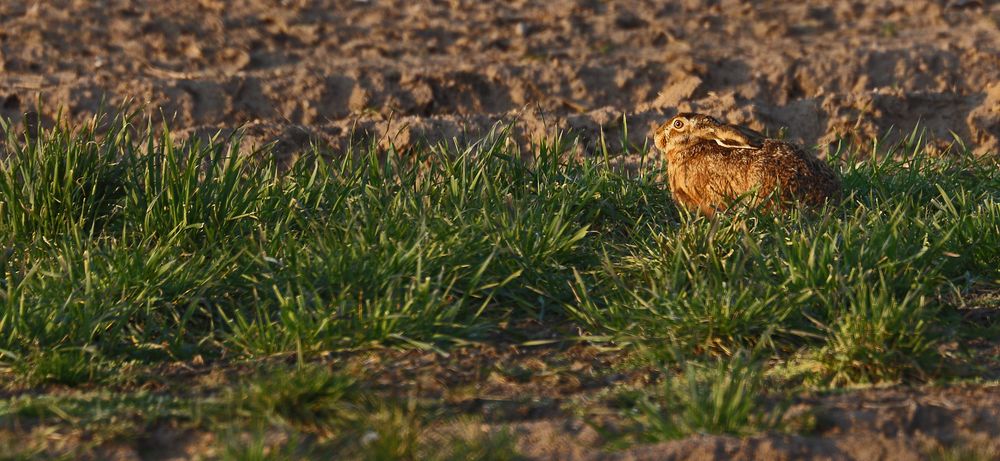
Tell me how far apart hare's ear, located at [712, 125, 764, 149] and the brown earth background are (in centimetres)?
162

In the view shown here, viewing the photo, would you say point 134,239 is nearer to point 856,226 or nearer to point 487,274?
point 487,274

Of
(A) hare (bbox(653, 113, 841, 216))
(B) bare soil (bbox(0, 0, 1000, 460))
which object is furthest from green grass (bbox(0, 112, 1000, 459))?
(B) bare soil (bbox(0, 0, 1000, 460))

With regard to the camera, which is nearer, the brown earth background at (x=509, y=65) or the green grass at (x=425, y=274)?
the green grass at (x=425, y=274)

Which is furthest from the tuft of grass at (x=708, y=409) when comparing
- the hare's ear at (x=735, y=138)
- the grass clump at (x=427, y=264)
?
the hare's ear at (x=735, y=138)

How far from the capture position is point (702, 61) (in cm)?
928

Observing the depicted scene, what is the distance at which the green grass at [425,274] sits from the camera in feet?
14.0

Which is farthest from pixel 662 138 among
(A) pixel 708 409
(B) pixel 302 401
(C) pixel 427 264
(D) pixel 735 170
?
(B) pixel 302 401

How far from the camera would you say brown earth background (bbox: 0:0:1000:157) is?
311 inches

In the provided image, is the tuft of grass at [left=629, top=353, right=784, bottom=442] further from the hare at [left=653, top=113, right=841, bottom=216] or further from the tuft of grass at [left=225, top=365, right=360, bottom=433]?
the hare at [left=653, top=113, right=841, bottom=216]

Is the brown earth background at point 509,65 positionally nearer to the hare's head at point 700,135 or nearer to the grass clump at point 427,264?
the hare's head at point 700,135

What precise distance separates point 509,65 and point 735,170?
369 centimetres

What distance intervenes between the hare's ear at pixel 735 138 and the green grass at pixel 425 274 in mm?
378

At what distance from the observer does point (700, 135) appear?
231 inches

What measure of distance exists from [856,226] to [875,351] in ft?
2.76
